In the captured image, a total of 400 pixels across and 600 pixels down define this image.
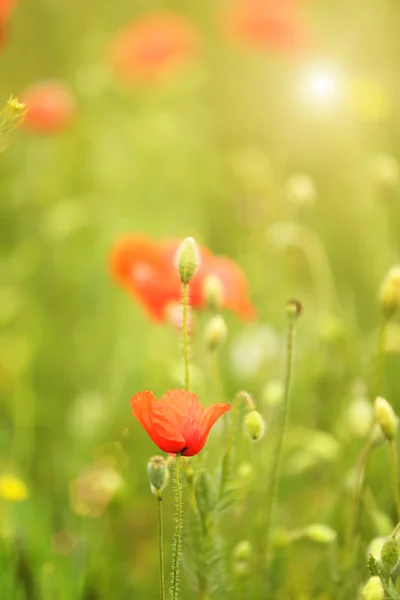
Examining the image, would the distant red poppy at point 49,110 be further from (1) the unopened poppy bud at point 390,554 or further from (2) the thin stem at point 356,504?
(1) the unopened poppy bud at point 390,554

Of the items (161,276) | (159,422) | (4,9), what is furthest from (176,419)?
(4,9)

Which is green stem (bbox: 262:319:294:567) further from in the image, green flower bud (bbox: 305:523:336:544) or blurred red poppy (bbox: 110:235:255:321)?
blurred red poppy (bbox: 110:235:255:321)

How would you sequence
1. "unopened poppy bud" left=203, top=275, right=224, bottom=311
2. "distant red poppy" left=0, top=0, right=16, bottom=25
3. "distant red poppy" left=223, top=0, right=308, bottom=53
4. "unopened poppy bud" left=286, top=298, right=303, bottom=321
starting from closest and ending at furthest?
"unopened poppy bud" left=286, top=298, right=303, bottom=321 → "unopened poppy bud" left=203, top=275, right=224, bottom=311 → "distant red poppy" left=0, top=0, right=16, bottom=25 → "distant red poppy" left=223, top=0, right=308, bottom=53

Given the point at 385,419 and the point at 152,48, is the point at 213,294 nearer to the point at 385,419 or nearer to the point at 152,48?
the point at 385,419

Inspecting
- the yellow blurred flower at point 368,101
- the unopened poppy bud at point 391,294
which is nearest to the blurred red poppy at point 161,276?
the unopened poppy bud at point 391,294

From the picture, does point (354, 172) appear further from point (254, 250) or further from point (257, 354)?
point (257, 354)

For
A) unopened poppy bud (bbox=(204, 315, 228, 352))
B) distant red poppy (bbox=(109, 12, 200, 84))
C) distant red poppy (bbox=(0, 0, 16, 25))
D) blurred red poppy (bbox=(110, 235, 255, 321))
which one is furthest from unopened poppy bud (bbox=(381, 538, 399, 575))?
distant red poppy (bbox=(109, 12, 200, 84))

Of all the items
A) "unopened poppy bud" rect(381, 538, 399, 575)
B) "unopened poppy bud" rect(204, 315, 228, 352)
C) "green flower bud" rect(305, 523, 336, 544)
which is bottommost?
"green flower bud" rect(305, 523, 336, 544)

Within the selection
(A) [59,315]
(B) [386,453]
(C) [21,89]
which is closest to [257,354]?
(B) [386,453]
